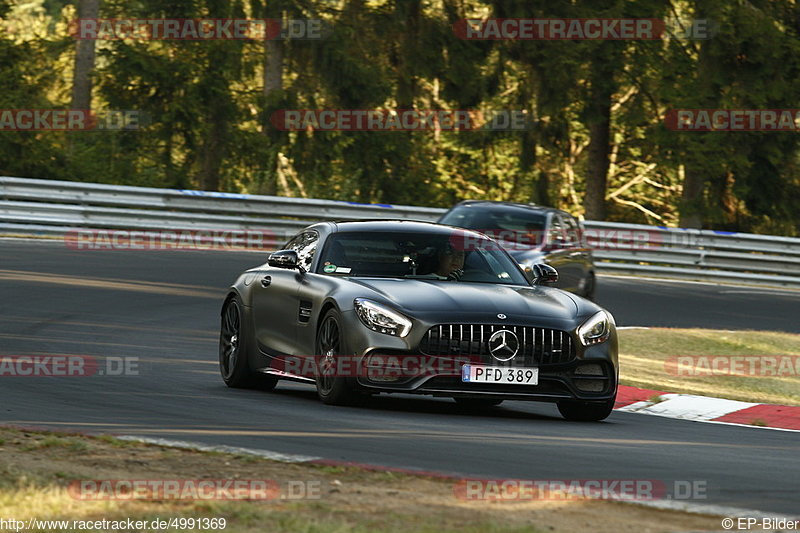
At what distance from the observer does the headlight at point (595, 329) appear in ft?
35.3

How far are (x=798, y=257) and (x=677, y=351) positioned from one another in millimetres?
13154

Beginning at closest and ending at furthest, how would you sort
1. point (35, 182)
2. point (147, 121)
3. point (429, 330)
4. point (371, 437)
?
point (371, 437) < point (429, 330) < point (35, 182) < point (147, 121)

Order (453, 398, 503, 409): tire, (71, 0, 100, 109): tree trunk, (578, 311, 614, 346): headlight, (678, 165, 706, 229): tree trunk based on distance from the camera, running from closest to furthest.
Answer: (578, 311, 614, 346): headlight < (453, 398, 503, 409): tire < (678, 165, 706, 229): tree trunk < (71, 0, 100, 109): tree trunk

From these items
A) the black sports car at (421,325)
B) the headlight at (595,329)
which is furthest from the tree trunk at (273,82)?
the headlight at (595,329)

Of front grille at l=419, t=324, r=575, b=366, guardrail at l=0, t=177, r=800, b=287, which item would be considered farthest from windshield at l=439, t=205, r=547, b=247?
front grille at l=419, t=324, r=575, b=366

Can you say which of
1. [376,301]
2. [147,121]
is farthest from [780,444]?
[147,121]

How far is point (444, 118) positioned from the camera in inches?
1884

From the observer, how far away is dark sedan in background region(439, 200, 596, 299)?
2038 cm

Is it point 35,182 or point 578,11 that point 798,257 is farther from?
point 35,182

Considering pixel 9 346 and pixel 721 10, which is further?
pixel 721 10

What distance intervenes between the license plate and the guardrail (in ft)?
58.0

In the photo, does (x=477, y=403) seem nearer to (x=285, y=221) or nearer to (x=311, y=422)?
(x=311, y=422)

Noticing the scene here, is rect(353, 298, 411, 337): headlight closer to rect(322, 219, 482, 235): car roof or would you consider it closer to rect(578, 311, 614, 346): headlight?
rect(578, 311, 614, 346): headlight

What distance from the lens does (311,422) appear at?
9.70 meters
